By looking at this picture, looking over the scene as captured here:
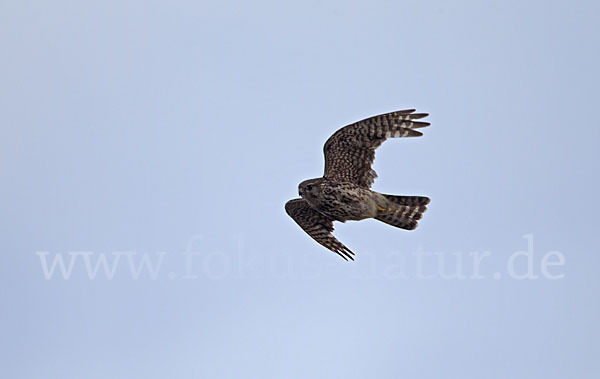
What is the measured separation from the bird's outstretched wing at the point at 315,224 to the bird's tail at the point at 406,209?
3.56 ft

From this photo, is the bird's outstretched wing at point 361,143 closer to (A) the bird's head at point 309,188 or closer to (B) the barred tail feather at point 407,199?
(B) the barred tail feather at point 407,199

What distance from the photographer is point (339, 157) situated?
20.1 metres

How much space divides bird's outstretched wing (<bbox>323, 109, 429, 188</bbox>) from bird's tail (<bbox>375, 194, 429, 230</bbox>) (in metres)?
0.50

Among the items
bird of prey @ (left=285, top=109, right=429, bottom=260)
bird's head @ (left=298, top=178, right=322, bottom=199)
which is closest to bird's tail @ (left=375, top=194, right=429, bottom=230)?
bird of prey @ (left=285, top=109, right=429, bottom=260)

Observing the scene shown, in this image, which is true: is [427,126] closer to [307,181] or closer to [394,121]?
[394,121]

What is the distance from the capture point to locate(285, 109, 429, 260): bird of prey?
1956cm

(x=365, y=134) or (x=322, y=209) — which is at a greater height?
(x=365, y=134)

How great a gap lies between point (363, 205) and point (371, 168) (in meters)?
0.82

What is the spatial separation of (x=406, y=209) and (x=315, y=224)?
1836 millimetres

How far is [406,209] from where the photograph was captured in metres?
20.0

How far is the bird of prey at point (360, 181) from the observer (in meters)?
19.6

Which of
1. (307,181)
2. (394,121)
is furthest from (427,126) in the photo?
(307,181)

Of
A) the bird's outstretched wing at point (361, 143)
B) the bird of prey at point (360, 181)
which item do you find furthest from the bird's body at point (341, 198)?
the bird's outstretched wing at point (361, 143)

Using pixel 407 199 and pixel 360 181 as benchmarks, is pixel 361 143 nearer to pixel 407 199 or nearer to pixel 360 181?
pixel 360 181
